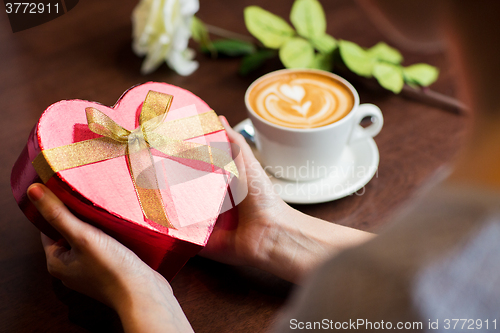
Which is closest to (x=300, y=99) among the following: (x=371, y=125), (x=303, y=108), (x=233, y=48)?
(x=303, y=108)

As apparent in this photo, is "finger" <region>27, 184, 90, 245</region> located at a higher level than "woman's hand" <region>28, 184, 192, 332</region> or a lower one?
higher

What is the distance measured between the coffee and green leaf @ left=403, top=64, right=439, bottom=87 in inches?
10.1

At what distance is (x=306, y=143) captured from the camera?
27.4 inches

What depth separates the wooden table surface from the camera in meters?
0.52

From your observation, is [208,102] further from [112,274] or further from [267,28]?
[112,274]

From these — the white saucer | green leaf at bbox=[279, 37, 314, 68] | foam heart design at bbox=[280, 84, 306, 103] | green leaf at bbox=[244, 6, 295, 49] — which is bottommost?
the white saucer

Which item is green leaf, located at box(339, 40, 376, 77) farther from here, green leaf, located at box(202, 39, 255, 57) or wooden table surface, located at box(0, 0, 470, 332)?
green leaf, located at box(202, 39, 255, 57)

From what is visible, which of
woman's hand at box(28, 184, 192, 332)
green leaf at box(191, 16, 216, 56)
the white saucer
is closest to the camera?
woman's hand at box(28, 184, 192, 332)

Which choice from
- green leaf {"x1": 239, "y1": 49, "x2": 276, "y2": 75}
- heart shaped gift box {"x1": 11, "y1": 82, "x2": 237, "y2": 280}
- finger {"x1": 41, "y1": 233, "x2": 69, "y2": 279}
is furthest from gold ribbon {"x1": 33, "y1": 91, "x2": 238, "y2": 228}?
green leaf {"x1": 239, "y1": 49, "x2": 276, "y2": 75}

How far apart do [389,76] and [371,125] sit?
0.20m

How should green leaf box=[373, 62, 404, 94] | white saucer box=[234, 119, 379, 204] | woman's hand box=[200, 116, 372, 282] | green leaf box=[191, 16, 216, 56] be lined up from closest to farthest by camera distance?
woman's hand box=[200, 116, 372, 282] < white saucer box=[234, 119, 379, 204] < green leaf box=[373, 62, 404, 94] < green leaf box=[191, 16, 216, 56]

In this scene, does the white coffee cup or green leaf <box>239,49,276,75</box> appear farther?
green leaf <box>239,49,276,75</box>

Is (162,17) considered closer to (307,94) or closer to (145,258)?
(307,94)

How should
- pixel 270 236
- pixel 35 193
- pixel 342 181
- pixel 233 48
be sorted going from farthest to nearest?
→ pixel 233 48
pixel 342 181
pixel 270 236
pixel 35 193
